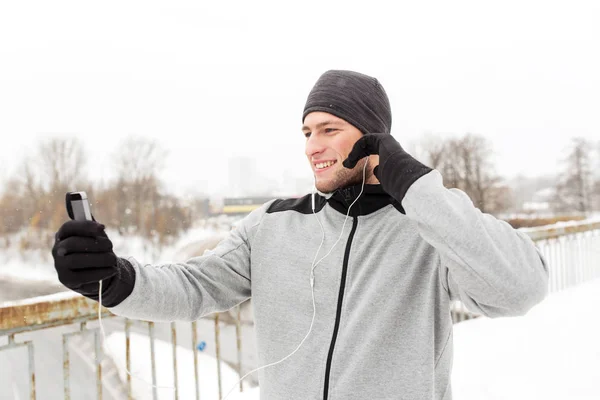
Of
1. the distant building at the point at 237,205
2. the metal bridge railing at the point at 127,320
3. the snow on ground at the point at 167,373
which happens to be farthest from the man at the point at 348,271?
the distant building at the point at 237,205

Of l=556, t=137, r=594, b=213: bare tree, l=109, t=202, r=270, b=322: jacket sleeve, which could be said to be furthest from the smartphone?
l=556, t=137, r=594, b=213: bare tree

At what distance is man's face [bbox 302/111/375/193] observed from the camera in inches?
57.5

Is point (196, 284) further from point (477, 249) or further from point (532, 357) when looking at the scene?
point (532, 357)

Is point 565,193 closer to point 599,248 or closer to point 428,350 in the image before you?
point 599,248

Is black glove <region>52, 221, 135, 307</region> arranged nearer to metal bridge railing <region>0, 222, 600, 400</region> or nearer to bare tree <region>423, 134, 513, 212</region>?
metal bridge railing <region>0, 222, 600, 400</region>

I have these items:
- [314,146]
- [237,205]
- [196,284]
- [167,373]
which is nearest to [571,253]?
[314,146]

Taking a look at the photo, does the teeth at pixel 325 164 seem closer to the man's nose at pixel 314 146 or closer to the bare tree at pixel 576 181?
the man's nose at pixel 314 146

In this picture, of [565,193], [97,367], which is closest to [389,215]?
[97,367]

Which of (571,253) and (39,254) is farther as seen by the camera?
(39,254)

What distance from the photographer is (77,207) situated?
1.03 metres

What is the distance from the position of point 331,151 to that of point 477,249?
2.33 feet

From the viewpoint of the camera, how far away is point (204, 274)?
4.56 feet

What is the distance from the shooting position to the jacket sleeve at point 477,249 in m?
0.92

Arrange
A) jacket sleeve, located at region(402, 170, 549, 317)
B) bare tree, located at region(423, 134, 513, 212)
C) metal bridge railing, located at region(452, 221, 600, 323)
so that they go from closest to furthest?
jacket sleeve, located at region(402, 170, 549, 317) < metal bridge railing, located at region(452, 221, 600, 323) < bare tree, located at region(423, 134, 513, 212)
